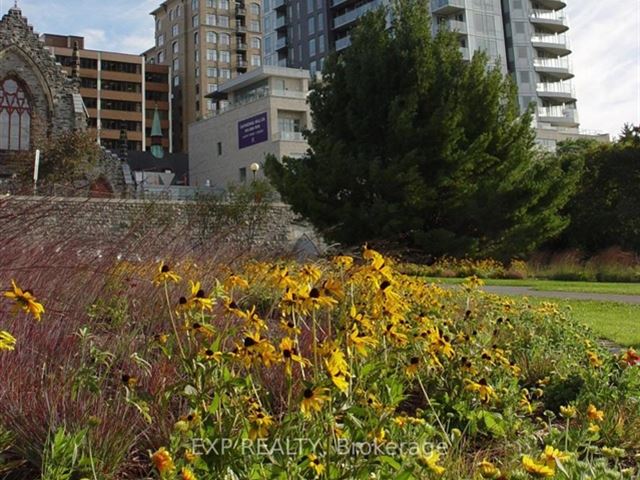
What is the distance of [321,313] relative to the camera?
5.43 metres

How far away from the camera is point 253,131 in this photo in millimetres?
49062

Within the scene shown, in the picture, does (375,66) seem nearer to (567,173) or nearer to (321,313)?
(567,173)

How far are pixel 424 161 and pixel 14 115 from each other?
25.4 meters

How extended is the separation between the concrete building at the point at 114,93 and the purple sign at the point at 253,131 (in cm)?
3309

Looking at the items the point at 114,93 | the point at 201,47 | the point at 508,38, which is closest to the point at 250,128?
the point at 508,38

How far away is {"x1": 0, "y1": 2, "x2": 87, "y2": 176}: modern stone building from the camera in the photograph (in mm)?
37094

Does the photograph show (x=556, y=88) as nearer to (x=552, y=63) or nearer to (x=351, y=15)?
(x=552, y=63)

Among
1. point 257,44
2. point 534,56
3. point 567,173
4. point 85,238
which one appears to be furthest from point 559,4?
point 85,238

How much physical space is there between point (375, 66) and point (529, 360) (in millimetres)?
20847

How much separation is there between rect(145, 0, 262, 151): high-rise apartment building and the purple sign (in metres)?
34.5

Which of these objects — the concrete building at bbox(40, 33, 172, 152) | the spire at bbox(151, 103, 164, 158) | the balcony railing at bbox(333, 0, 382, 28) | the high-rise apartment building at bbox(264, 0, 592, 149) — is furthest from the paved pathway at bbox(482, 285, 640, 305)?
the concrete building at bbox(40, 33, 172, 152)

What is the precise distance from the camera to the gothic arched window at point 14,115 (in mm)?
37281

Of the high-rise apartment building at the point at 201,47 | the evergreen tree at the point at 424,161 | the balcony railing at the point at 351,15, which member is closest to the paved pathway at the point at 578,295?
the evergreen tree at the point at 424,161

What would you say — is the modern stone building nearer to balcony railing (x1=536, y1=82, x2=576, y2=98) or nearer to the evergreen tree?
the evergreen tree
